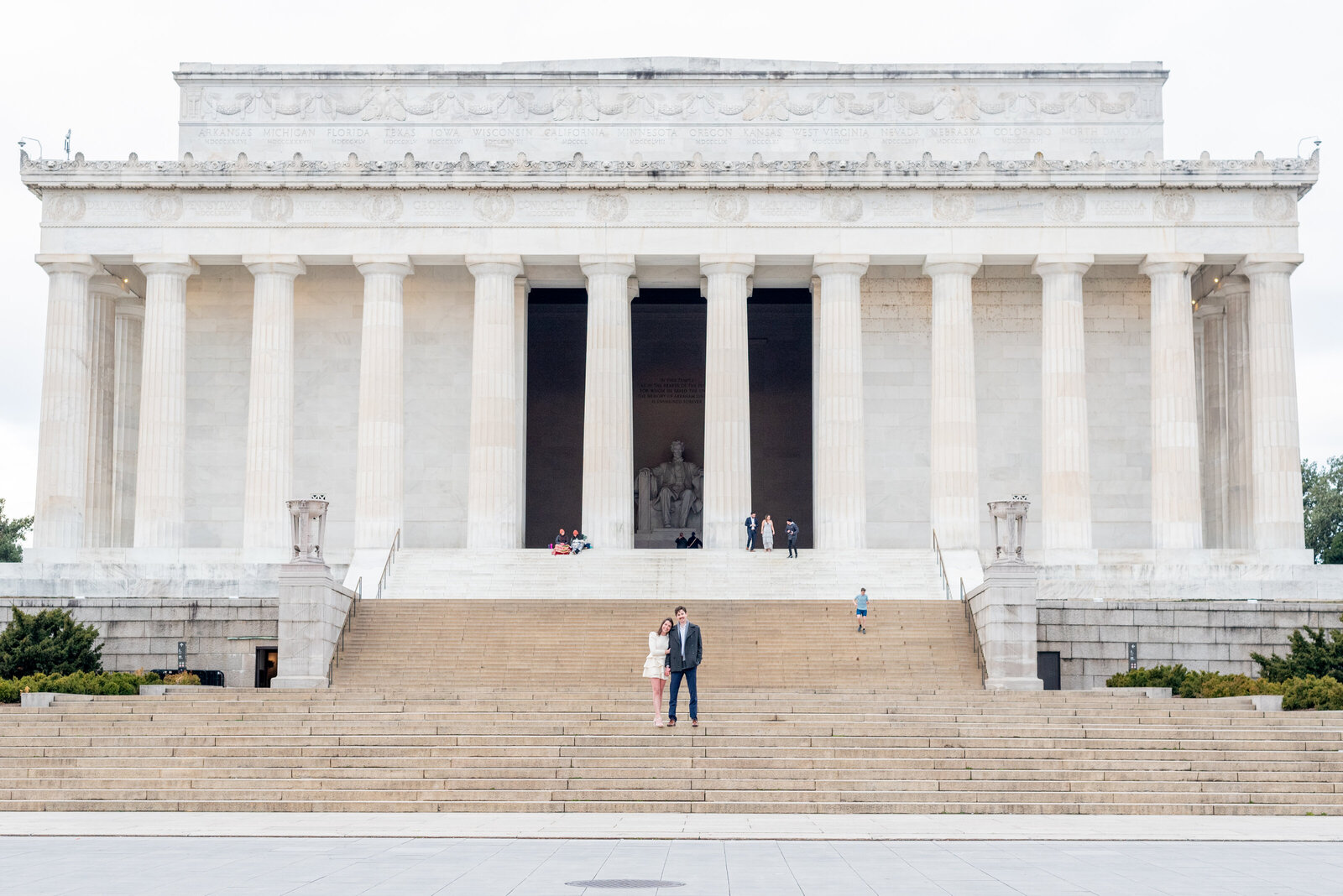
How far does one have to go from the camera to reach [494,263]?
56062 millimetres

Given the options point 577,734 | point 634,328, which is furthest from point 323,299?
point 577,734

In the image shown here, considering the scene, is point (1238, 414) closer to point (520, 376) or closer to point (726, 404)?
point (726, 404)

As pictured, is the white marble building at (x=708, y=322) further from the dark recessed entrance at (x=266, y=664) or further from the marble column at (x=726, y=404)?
the dark recessed entrance at (x=266, y=664)

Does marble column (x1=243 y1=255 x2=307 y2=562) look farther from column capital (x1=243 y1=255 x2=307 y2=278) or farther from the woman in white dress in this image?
the woman in white dress

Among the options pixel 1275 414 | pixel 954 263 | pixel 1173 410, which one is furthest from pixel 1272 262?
pixel 954 263

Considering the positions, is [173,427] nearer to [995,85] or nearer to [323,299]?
[323,299]

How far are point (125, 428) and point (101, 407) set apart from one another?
1568 mm

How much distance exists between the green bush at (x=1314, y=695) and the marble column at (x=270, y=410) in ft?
112

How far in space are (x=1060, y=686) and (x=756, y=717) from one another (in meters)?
15.1

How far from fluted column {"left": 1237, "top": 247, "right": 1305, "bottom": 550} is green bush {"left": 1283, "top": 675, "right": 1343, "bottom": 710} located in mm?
22686

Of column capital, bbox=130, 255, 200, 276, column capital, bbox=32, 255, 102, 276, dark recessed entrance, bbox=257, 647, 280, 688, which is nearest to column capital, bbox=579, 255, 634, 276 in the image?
column capital, bbox=130, 255, 200, 276

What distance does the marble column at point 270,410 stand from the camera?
55.2 m

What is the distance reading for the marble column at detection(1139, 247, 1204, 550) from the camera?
54906 millimetres

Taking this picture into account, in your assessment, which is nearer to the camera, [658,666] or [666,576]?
[658,666]
